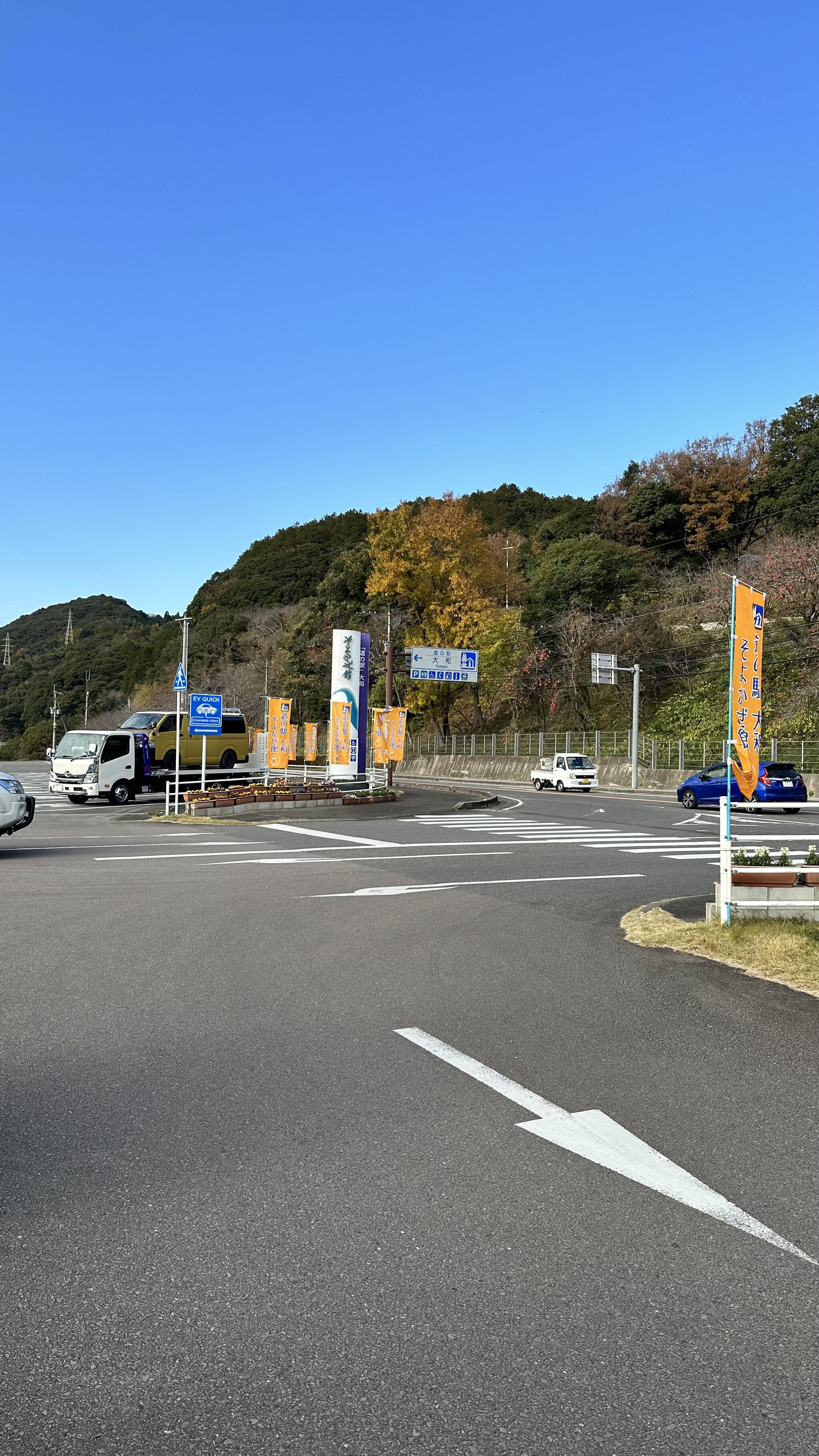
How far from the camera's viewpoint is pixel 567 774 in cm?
3997

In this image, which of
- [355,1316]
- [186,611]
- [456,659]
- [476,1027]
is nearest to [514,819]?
[476,1027]

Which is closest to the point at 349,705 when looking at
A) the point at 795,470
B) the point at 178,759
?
the point at 178,759

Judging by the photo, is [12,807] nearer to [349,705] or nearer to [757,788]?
[757,788]

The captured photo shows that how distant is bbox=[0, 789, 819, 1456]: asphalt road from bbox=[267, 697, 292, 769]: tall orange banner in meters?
25.6

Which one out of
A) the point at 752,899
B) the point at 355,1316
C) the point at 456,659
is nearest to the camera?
the point at 355,1316

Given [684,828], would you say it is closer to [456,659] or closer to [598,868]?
[598,868]

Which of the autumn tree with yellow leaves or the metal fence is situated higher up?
the autumn tree with yellow leaves

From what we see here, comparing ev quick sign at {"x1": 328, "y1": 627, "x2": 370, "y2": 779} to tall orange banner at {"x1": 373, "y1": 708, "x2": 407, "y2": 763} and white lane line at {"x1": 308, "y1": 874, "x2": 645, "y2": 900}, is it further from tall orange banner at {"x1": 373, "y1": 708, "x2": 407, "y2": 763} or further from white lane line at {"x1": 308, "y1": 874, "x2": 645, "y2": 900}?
white lane line at {"x1": 308, "y1": 874, "x2": 645, "y2": 900}

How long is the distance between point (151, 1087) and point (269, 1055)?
2.37ft

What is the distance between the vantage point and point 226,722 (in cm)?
3462

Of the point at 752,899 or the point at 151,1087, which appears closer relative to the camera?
the point at 151,1087

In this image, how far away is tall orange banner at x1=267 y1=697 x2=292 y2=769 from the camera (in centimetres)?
3384

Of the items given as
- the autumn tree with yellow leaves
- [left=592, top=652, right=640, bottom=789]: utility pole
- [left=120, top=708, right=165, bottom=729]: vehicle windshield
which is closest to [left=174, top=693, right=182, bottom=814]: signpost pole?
[left=120, top=708, right=165, bottom=729]: vehicle windshield

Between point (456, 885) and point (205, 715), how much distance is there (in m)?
15.2
